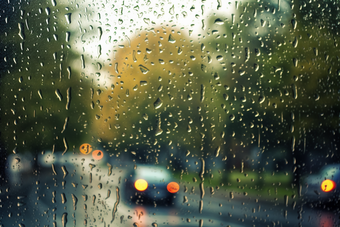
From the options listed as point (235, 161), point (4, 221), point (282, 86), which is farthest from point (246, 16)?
point (4, 221)

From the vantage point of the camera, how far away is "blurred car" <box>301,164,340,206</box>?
54.3 inches

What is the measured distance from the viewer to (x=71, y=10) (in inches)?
57.7

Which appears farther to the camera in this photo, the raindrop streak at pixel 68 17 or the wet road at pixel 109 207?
the raindrop streak at pixel 68 17

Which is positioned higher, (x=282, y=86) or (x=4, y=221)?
(x=282, y=86)

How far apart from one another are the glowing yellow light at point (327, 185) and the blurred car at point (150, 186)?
33.4 inches

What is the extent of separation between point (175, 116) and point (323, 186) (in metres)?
0.95

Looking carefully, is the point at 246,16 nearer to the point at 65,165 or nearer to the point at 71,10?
the point at 71,10

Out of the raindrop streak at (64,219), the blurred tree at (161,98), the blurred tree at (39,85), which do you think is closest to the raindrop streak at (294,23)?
the blurred tree at (161,98)

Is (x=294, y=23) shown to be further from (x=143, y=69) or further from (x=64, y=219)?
(x=64, y=219)

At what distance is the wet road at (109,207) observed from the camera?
1.35 metres

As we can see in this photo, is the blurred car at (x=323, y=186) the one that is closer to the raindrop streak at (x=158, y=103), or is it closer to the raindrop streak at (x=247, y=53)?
the raindrop streak at (x=247, y=53)

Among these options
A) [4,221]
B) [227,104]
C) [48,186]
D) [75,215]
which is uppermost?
[227,104]

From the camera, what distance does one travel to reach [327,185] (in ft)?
4.67

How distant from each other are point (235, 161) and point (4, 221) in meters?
1.41
